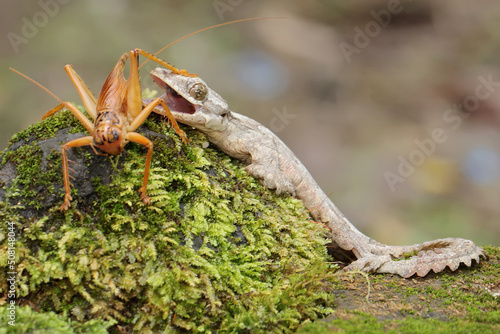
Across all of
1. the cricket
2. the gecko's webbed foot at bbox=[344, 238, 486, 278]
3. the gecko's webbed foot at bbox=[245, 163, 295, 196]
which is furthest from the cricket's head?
the gecko's webbed foot at bbox=[344, 238, 486, 278]

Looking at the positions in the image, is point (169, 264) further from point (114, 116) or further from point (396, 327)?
point (396, 327)

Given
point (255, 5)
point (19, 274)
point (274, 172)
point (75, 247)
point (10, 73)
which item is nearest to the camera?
point (19, 274)

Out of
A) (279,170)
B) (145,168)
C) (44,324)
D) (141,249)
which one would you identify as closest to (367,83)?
(279,170)

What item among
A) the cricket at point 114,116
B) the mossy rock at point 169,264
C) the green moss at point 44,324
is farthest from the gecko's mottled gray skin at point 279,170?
the green moss at point 44,324

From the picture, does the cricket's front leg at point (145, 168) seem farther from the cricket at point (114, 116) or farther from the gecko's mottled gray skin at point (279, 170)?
the gecko's mottled gray skin at point (279, 170)

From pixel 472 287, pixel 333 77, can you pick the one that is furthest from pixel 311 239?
pixel 333 77

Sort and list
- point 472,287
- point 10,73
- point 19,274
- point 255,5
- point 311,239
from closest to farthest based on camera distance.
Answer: point 19,274, point 472,287, point 311,239, point 10,73, point 255,5

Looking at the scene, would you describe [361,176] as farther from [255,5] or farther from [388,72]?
[255,5]
